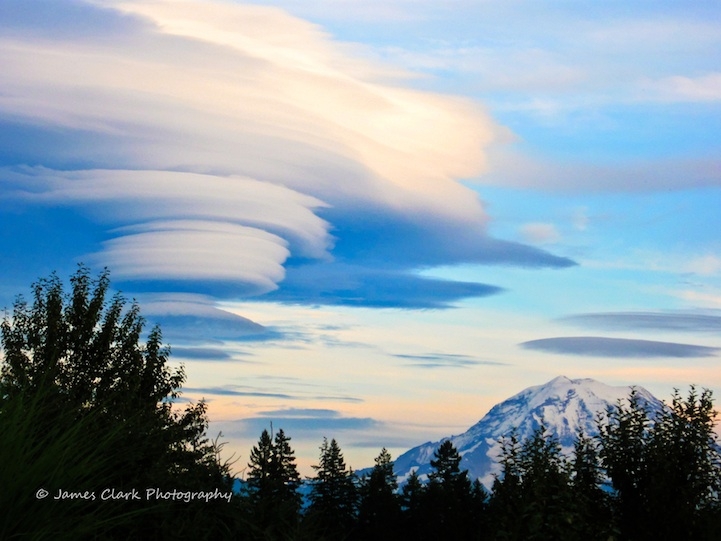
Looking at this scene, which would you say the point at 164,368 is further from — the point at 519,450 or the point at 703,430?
the point at 703,430

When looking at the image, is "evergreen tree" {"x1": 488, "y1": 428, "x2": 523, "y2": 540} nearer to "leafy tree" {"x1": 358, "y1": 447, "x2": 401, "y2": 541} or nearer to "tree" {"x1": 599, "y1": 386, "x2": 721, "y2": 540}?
"tree" {"x1": 599, "y1": 386, "x2": 721, "y2": 540}

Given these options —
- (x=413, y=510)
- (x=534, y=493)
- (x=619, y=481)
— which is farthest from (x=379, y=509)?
(x=534, y=493)

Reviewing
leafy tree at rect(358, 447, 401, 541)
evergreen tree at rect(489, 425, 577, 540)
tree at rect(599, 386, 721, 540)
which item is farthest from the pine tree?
leafy tree at rect(358, 447, 401, 541)

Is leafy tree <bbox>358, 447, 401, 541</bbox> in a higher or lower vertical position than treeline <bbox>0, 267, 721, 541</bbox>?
lower

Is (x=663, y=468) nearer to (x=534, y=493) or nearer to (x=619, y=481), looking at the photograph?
(x=619, y=481)

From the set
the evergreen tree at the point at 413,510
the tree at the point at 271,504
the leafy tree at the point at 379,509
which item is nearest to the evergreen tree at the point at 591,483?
the tree at the point at 271,504

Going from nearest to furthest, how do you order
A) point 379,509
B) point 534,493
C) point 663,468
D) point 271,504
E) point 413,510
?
point 271,504 < point 534,493 < point 663,468 < point 379,509 < point 413,510

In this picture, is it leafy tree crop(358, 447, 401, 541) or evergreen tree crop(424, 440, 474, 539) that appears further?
leafy tree crop(358, 447, 401, 541)

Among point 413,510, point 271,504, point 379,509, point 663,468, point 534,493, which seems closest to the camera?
point 271,504

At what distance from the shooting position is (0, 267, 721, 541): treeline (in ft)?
23.6

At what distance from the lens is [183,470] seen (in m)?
10.1

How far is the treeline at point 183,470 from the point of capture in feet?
23.6

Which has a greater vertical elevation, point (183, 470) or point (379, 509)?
point (183, 470)

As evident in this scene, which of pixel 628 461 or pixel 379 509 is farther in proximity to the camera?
pixel 379 509
